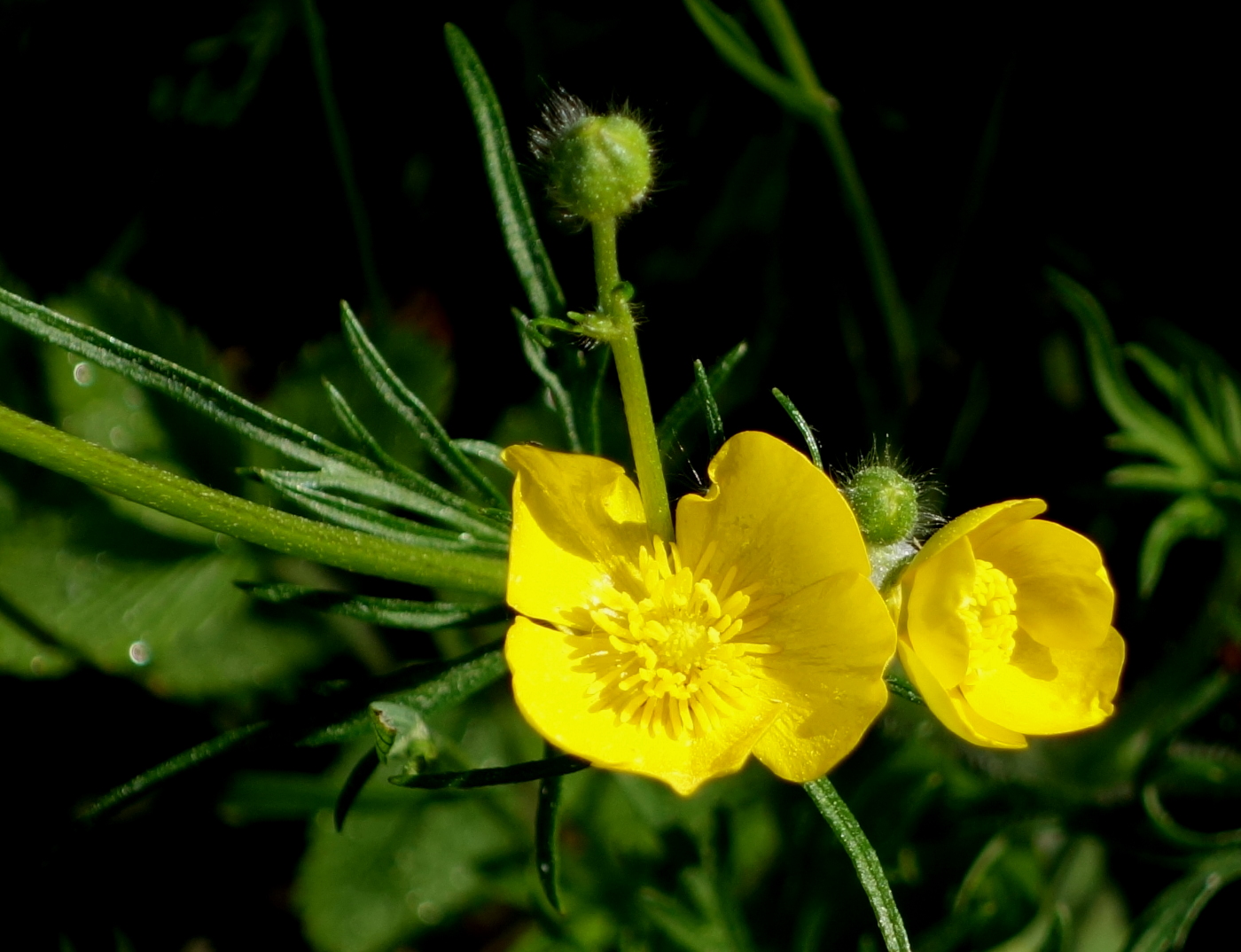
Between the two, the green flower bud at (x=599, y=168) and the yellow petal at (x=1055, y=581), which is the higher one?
the green flower bud at (x=599, y=168)

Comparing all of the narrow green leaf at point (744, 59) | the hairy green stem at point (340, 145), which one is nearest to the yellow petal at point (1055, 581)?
the narrow green leaf at point (744, 59)

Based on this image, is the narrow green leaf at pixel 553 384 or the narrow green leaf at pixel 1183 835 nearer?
the narrow green leaf at pixel 553 384

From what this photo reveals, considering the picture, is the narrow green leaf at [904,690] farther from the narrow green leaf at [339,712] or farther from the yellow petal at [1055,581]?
the narrow green leaf at [339,712]

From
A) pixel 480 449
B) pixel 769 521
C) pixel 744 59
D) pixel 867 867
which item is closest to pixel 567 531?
pixel 480 449

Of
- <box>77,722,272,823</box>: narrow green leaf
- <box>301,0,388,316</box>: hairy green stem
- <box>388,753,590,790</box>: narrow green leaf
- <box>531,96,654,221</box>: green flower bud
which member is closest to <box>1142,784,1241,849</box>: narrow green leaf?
<box>388,753,590,790</box>: narrow green leaf

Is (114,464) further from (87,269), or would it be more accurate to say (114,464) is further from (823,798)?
(87,269)

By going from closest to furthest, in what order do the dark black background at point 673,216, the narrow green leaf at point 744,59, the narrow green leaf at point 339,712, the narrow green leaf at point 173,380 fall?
1. the narrow green leaf at point 173,380
2. the narrow green leaf at point 339,712
3. the narrow green leaf at point 744,59
4. the dark black background at point 673,216

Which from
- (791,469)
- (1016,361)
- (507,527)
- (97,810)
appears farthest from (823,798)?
(1016,361)

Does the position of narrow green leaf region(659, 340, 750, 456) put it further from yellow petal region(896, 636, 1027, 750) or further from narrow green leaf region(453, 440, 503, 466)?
yellow petal region(896, 636, 1027, 750)
